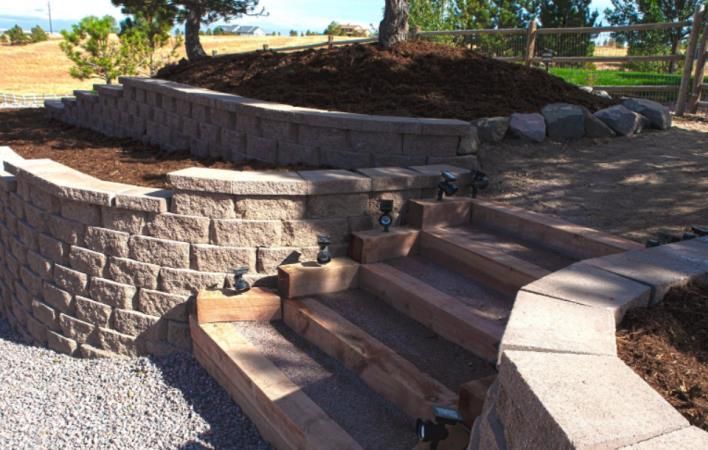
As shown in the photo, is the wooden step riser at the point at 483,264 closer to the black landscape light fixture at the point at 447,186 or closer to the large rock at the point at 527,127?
the black landscape light fixture at the point at 447,186

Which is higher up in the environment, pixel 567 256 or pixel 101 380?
pixel 567 256

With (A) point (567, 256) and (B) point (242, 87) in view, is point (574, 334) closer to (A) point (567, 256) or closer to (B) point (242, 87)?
(A) point (567, 256)

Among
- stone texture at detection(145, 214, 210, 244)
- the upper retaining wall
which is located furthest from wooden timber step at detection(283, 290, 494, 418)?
the upper retaining wall

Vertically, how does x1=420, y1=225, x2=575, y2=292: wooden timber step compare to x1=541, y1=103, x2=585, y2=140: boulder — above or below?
below

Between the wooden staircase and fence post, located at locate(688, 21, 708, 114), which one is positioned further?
fence post, located at locate(688, 21, 708, 114)

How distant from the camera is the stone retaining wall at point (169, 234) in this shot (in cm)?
446

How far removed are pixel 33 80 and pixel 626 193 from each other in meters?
37.2

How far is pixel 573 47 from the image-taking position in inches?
579

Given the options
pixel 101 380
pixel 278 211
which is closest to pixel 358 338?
pixel 278 211

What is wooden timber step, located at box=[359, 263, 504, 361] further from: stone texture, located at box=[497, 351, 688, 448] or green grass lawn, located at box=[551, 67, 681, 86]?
green grass lawn, located at box=[551, 67, 681, 86]

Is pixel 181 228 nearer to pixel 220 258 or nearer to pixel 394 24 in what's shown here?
pixel 220 258

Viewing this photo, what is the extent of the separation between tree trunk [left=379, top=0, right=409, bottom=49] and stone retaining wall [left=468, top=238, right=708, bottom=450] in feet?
18.7

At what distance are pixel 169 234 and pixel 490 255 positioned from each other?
94.3 inches

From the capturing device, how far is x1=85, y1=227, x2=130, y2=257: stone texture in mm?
4641
